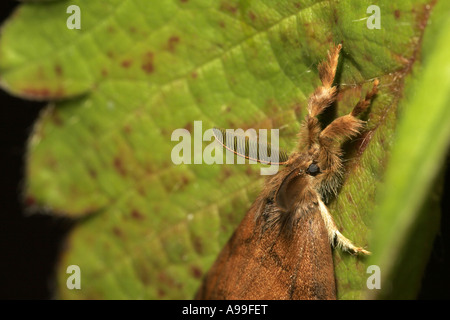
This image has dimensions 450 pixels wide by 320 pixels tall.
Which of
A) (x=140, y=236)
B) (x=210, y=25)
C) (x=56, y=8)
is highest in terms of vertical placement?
(x=56, y=8)

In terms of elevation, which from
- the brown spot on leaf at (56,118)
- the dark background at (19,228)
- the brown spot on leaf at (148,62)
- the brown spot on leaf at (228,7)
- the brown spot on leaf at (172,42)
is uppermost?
the brown spot on leaf at (228,7)

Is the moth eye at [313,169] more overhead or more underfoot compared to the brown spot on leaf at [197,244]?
more overhead

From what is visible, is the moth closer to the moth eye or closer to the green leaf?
the moth eye

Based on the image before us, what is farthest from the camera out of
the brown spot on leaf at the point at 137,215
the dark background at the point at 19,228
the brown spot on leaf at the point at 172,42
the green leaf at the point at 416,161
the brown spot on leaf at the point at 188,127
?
the dark background at the point at 19,228

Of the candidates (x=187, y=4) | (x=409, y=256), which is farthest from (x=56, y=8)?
(x=409, y=256)

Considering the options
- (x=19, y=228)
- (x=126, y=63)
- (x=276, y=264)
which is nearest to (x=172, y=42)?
(x=126, y=63)

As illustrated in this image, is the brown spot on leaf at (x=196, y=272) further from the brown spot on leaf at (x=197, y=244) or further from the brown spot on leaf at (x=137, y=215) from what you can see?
the brown spot on leaf at (x=137, y=215)

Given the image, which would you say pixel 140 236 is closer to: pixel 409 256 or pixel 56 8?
pixel 56 8

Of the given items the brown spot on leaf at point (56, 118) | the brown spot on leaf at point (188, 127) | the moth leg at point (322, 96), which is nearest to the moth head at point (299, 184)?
the moth leg at point (322, 96)
